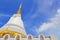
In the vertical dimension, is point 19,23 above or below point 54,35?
above

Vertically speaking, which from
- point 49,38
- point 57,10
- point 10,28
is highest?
point 57,10

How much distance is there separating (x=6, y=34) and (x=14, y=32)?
0.71ft

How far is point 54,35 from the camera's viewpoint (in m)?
4.14

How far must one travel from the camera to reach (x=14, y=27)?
4.30m

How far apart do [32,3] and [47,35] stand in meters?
0.92

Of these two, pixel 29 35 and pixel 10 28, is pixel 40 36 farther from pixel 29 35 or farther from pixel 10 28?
pixel 10 28

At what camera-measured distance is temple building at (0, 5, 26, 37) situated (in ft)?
13.8

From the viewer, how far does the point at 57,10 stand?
4.29 meters

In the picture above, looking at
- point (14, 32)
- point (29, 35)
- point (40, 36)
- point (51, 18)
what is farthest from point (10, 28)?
point (51, 18)

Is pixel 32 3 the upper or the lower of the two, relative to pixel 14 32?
upper

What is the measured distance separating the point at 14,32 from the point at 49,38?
908mm

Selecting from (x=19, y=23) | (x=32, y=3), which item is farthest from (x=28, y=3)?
(x=19, y=23)

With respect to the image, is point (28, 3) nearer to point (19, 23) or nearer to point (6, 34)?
point (19, 23)

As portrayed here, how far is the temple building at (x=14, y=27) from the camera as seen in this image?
165 inches
